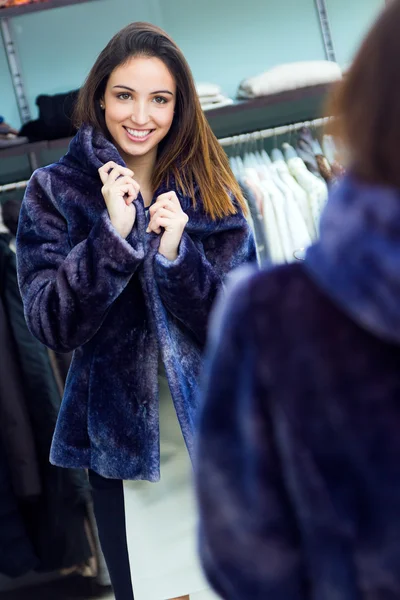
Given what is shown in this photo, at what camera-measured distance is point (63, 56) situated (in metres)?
2.88

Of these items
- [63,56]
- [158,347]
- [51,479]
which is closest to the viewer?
[158,347]

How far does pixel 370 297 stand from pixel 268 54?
7.98ft

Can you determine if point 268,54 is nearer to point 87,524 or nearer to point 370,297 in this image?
point 87,524

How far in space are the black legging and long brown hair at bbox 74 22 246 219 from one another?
608 millimetres

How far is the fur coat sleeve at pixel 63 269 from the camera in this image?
63.0 inches

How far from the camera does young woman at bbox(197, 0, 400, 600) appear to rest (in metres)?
0.70

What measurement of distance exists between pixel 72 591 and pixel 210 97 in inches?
58.6

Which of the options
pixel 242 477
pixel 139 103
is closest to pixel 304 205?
pixel 139 103

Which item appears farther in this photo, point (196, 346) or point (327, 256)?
point (196, 346)

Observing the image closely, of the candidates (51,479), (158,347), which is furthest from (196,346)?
(51,479)

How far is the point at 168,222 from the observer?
1651mm

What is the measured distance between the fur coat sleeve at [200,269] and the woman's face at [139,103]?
0.23 m

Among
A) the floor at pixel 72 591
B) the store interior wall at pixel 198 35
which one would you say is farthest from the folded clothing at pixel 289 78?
the floor at pixel 72 591

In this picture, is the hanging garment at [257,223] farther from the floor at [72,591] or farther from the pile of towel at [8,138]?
the floor at [72,591]
